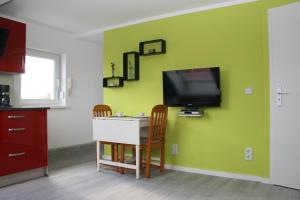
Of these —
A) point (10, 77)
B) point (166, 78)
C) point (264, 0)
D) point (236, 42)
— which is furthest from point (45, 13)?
point (264, 0)

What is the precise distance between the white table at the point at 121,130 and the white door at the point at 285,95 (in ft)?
5.05

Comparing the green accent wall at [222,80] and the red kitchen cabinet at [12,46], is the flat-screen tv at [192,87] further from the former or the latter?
the red kitchen cabinet at [12,46]

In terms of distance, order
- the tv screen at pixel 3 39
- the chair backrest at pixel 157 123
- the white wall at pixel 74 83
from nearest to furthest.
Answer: the chair backrest at pixel 157 123, the tv screen at pixel 3 39, the white wall at pixel 74 83

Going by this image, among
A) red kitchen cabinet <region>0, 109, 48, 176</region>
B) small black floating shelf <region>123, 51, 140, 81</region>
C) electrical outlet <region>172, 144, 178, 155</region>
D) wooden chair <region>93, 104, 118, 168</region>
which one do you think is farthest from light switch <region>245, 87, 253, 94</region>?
red kitchen cabinet <region>0, 109, 48, 176</region>

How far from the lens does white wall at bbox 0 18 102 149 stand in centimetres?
443

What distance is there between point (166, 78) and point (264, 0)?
60.2 inches

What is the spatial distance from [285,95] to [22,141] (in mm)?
3043

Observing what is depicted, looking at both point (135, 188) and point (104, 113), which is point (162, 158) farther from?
point (104, 113)

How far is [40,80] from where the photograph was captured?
450 cm

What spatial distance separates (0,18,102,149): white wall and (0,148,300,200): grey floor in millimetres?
1325

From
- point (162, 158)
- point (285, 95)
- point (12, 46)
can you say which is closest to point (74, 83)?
point (12, 46)

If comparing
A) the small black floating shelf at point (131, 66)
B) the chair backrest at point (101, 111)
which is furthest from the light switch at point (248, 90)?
the chair backrest at point (101, 111)

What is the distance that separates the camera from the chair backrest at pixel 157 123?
312cm

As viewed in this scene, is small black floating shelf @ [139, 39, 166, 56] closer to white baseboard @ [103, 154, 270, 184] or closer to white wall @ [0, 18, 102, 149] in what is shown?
white baseboard @ [103, 154, 270, 184]
